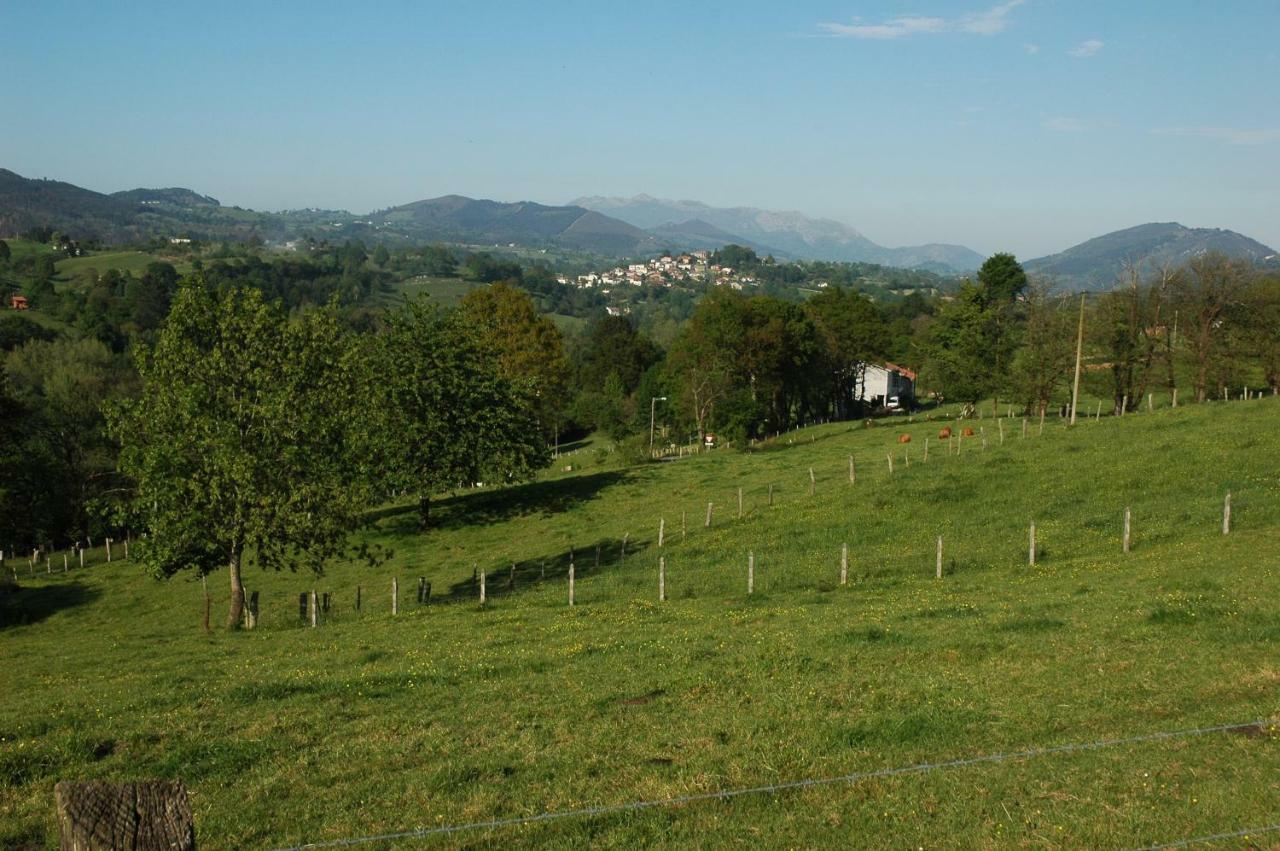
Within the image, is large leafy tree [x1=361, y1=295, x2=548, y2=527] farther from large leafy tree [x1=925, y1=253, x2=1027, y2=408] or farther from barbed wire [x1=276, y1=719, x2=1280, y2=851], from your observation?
large leafy tree [x1=925, y1=253, x2=1027, y2=408]

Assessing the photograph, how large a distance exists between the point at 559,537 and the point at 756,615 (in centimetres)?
2259

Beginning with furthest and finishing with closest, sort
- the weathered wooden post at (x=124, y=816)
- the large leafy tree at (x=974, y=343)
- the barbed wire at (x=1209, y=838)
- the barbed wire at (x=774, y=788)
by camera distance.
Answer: the large leafy tree at (x=974, y=343) < the barbed wire at (x=774, y=788) < the barbed wire at (x=1209, y=838) < the weathered wooden post at (x=124, y=816)

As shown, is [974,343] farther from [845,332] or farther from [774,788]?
[774,788]

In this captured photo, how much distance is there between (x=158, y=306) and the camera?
6388 inches

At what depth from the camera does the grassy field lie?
1104 cm

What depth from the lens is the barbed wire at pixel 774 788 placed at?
1064 centimetres

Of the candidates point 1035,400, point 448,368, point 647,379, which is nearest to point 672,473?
point 448,368

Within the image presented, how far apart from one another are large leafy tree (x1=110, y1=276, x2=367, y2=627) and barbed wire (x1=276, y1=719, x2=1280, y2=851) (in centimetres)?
2263

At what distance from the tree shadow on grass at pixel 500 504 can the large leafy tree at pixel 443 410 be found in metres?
1.62

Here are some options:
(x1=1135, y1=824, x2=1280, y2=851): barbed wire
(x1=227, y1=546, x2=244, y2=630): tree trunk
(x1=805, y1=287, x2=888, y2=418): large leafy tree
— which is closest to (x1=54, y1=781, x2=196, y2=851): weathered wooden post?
(x1=1135, y1=824, x2=1280, y2=851): barbed wire

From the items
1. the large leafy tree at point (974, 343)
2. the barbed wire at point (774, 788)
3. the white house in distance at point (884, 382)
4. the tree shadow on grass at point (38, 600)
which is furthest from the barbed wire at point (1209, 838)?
the white house in distance at point (884, 382)

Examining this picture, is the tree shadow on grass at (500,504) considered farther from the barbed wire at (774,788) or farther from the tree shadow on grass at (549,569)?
the barbed wire at (774,788)

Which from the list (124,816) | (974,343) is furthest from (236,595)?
(974,343)

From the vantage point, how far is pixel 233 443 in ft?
103
